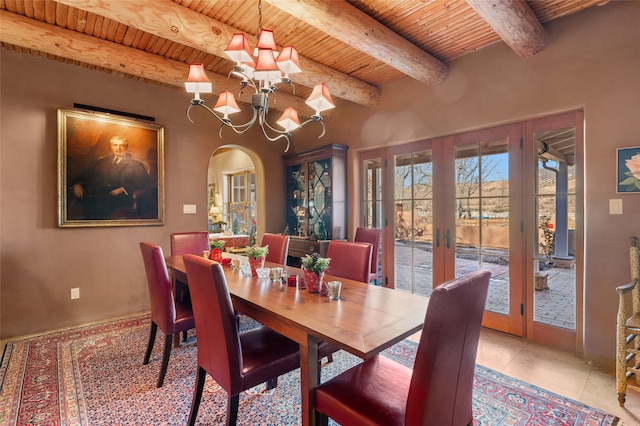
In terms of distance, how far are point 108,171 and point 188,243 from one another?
1301 millimetres

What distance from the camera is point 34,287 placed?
309 cm

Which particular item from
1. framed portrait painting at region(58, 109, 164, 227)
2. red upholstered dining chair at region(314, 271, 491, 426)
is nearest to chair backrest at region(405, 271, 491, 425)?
red upholstered dining chair at region(314, 271, 491, 426)

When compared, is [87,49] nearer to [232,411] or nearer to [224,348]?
[224,348]

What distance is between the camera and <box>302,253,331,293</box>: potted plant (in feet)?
5.95

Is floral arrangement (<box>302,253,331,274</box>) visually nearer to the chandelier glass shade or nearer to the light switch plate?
the chandelier glass shade

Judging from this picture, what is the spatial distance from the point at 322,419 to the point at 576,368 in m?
2.21

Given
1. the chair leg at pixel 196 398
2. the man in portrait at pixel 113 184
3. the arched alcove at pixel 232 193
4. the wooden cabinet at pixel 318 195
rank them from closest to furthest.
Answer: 1. the chair leg at pixel 196 398
2. the man in portrait at pixel 113 184
3. the wooden cabinet at pixel 318 195
4. the arched alcove at pixel 232 193

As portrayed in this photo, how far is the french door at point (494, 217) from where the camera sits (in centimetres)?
270

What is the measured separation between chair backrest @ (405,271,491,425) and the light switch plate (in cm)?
197

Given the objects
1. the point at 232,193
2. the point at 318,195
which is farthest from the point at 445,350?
the point at 232,193

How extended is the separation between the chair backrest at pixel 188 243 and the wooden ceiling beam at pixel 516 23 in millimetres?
3108

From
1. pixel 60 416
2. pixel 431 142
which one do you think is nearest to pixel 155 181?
pixel 60 416

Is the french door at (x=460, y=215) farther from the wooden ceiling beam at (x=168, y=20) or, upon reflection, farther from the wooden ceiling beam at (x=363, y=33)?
the wooden ceiling beam at (x=168, y=20)

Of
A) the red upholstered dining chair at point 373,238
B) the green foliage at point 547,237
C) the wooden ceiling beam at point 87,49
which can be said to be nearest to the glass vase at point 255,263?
the red upholstered dining chair at point 373,238
